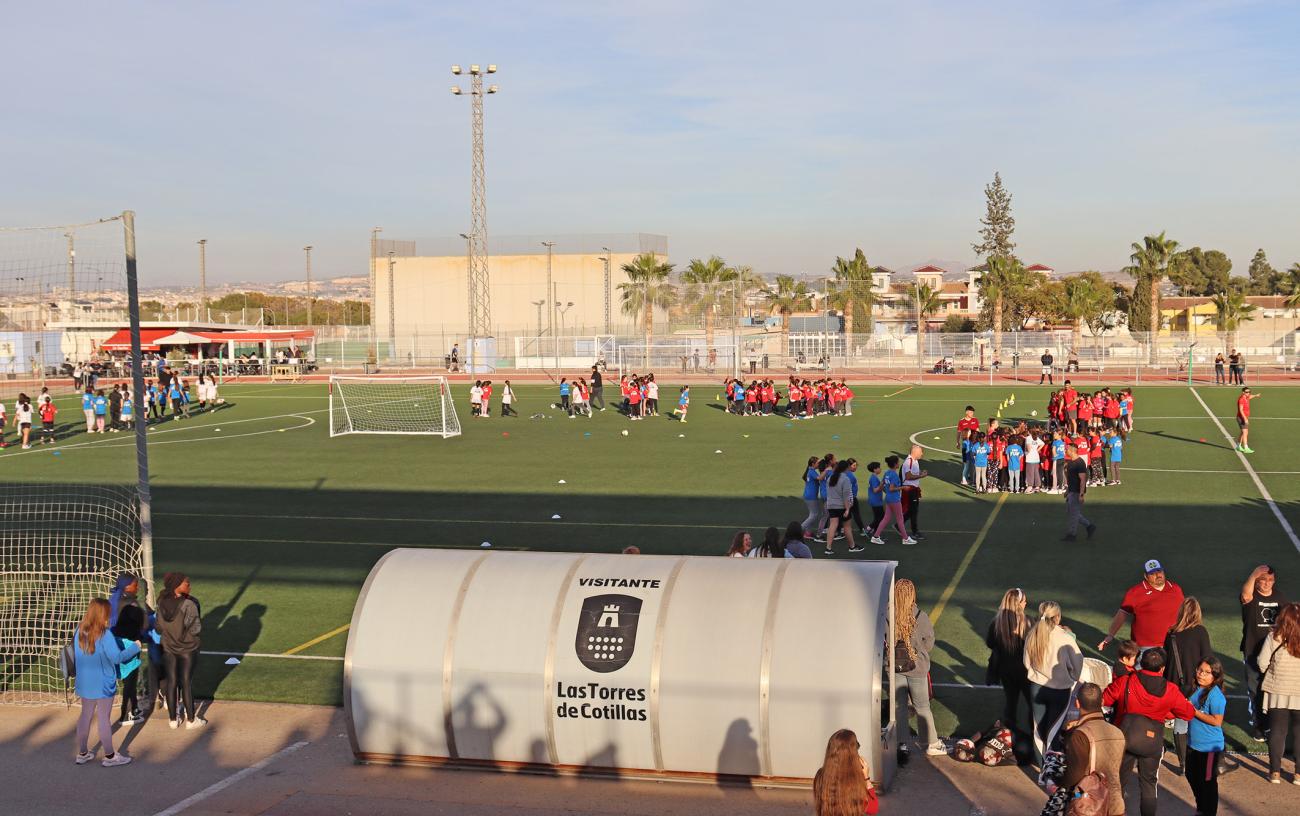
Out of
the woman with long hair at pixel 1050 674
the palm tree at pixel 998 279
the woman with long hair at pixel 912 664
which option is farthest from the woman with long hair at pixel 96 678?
the palm tree at pixel 998 279

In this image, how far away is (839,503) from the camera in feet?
60.9

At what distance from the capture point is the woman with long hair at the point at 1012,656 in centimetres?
1009

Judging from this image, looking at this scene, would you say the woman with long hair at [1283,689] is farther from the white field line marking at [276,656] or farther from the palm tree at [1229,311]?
the palm tree at [1229,311]

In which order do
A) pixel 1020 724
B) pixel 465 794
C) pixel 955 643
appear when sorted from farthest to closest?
pixel 955 643, pixel 1020 724, pixel 465 794

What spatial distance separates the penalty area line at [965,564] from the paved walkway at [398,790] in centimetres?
517

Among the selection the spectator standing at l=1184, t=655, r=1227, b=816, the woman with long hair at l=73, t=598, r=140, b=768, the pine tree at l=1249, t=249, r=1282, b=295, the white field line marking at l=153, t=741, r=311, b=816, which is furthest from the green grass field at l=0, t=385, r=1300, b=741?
the pine tree at l=1249, t=249, r=1282, b=295

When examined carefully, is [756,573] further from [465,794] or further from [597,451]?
[597,451]

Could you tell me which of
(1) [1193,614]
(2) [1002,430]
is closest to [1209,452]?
→ (2) [1002,430]

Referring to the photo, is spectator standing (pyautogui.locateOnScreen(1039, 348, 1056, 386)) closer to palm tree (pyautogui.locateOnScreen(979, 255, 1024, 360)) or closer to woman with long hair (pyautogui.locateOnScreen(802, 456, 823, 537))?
palm tree (pyautogui.locateOnScreen(979, 255, 1024, 360))

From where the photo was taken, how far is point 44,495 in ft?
84.6

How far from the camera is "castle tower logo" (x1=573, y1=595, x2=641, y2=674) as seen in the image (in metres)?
9.44

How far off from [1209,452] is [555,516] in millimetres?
17990

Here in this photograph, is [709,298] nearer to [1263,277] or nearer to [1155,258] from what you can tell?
[1155,258]

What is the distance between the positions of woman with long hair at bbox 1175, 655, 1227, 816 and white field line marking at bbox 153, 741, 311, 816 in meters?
7.52
